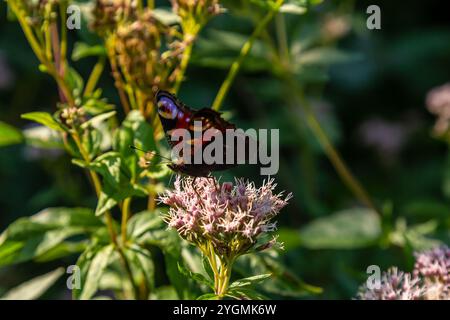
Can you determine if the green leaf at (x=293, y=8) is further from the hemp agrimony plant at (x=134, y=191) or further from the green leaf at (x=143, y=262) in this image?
the green leaf at (x=143, y=262)

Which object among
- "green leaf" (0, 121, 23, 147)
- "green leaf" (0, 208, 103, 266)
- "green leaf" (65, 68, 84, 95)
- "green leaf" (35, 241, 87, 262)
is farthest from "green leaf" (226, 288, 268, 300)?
"green leaf" (0, 121, 23, 147)

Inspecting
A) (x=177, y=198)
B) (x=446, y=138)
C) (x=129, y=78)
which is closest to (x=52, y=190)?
(x=129, y=78)

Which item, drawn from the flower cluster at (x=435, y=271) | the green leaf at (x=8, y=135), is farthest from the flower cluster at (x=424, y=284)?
the green leaf at (x=8, y=135)

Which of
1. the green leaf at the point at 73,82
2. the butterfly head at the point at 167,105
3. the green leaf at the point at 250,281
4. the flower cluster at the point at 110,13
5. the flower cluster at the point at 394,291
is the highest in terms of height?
the flower cluster at the point at 110,13

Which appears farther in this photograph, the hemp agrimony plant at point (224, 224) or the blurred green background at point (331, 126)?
the blurred green background at point (331, 126)

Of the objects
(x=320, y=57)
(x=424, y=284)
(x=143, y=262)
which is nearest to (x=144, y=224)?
(x=143, y=262)

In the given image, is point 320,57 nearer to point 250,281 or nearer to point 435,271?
point 435,271

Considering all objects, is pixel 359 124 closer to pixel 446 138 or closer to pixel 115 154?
pixel 446 138
